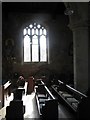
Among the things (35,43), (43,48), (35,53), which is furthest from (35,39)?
(35,53)

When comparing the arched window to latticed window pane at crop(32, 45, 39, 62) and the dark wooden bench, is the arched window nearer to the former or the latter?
latticed window pane at crop(32, 45, 39, 62)

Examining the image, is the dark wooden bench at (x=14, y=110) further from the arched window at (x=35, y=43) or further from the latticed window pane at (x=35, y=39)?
the latticed window pane at (x=35, y=39)

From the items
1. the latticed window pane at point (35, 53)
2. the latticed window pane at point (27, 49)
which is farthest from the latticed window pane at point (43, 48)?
the latticed window pane at point (27, 49)

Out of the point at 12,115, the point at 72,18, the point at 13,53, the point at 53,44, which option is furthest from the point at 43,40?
the point at 12,115

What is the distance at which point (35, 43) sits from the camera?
17.2 meters

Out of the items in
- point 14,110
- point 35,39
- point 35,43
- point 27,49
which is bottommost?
point 14,110

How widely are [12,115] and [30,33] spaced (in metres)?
11.8

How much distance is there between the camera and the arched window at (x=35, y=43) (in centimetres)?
1691

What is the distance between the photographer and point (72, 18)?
10.1 metres

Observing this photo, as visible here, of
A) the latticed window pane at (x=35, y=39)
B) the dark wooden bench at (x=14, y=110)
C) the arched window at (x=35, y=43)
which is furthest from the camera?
the latticed window pane at (x=35, y=39)

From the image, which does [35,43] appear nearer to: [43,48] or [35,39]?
[35,39]

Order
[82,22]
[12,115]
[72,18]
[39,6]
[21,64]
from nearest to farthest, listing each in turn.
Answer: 1. [12,115]
2. [82,22]
3. [72,18]
4. [39,6]
5. [21,64]

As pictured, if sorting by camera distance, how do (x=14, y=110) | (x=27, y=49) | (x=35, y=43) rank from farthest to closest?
(x=35, y=43) → (x=27, y=49) → (x=14, y=110)

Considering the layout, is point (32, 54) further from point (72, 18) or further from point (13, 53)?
point (72, 18)
